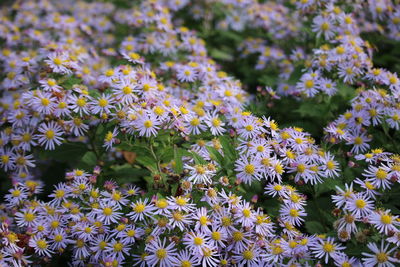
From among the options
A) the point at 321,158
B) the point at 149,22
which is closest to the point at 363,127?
the point at 321,158

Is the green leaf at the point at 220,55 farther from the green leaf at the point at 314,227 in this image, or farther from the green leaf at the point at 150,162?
the green leaf at the point at 314,227

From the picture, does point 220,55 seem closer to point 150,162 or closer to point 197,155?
point 150,162

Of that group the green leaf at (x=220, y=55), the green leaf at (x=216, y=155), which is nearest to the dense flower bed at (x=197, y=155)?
the green leaf at (x=216, y=155)

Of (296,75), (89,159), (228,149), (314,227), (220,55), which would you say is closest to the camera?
(228,149)

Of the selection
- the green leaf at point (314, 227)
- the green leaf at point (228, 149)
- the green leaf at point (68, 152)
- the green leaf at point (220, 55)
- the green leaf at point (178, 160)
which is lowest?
the green leaf at point (68, 152)

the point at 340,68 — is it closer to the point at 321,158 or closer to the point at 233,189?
the point at 321,158

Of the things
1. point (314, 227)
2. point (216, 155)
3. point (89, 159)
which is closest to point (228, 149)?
point (216, 155)

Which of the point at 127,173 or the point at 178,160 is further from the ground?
the point at 178,160

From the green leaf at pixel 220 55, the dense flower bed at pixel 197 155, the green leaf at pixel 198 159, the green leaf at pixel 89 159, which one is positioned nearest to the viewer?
the dense flower bed at pixel 197 155

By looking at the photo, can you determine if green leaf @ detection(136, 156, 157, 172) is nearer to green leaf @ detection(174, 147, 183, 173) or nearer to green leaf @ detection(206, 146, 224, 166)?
green leaf @ detection(174, 147, 183, 173)
